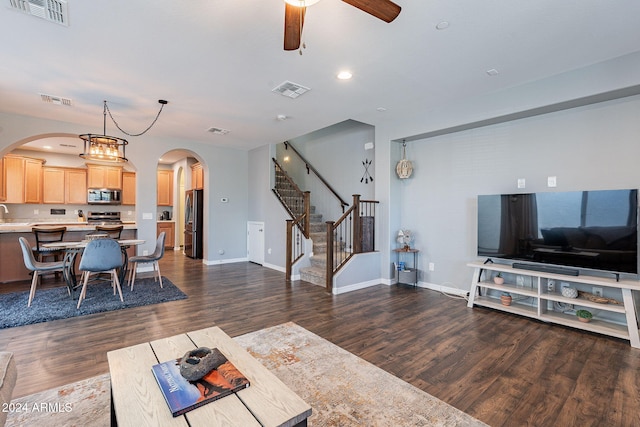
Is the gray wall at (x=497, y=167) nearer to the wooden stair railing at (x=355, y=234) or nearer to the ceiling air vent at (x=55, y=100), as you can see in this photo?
the wooden stair railing at (x=355, y=234)

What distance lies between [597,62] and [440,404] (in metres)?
3.68

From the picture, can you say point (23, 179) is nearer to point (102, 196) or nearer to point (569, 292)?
point (102, 196)

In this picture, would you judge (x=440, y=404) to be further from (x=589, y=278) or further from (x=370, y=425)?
(x=589, y=278)

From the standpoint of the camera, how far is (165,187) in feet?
32.0

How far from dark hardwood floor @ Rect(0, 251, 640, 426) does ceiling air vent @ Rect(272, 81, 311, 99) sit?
9.37 ft

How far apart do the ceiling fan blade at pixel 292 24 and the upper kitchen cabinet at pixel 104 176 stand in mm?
8446

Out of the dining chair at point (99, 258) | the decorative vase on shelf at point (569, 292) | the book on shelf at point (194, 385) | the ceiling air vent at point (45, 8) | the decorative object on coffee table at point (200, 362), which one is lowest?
the decorative vase on shelf at point (569, 292)

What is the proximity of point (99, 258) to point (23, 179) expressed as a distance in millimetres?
5589

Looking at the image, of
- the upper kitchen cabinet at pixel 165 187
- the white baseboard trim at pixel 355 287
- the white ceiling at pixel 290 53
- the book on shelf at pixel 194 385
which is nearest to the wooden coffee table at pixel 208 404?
the book on shelf at pixel 194 385

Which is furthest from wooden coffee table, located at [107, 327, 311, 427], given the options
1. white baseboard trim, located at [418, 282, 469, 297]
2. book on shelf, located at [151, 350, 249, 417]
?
white baseboard trim, located at [418, 282, 469, 297]

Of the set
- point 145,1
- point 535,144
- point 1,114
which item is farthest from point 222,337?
point 1,114

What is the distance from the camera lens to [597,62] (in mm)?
3023

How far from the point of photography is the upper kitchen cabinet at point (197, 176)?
7730mm

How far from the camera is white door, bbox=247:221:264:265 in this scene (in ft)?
23.0
